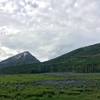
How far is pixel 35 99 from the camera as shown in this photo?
60594 millimetres

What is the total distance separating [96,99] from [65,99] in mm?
5651

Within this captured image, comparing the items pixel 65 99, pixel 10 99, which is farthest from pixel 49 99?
pixel 10 99

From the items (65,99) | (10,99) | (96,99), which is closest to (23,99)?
(10,99)

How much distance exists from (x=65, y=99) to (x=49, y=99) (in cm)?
287

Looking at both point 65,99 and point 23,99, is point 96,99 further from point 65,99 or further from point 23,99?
point 23,99

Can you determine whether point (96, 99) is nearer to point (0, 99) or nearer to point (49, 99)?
point (49, 99)

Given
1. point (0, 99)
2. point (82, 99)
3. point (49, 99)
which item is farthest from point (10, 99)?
point (82, 99)

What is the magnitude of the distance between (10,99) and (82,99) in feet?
41.7

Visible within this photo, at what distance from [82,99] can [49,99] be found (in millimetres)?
5850

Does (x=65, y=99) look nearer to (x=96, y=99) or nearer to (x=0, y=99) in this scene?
(x=96, y=99)

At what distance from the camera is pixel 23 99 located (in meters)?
59.4

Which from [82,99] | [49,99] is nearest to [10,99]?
[49,99]

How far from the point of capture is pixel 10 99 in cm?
5878

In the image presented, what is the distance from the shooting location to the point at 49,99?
59156mm
